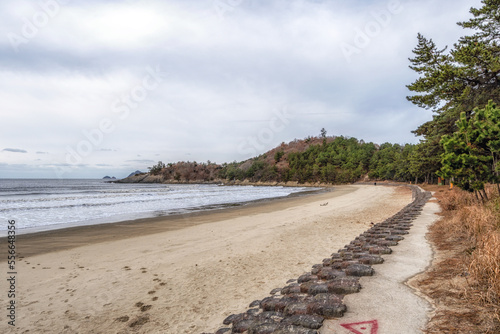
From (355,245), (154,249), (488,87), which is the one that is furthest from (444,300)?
(488,87)

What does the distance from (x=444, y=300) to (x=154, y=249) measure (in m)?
7.80

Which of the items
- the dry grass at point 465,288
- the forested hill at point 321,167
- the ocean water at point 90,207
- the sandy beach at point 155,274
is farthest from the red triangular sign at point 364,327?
the forested hill at point 321,167

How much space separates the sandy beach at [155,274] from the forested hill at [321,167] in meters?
48.4

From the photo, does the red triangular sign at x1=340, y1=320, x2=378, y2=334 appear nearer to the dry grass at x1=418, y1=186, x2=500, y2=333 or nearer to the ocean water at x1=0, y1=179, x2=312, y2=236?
the dry grass at x1=418, y1=186, x2=500, y2=333

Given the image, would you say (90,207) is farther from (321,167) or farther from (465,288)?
(321,167)

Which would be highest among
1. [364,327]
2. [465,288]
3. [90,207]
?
[465,288]

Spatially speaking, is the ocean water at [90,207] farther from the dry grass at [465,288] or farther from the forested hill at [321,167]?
the forested hill at [321,167]

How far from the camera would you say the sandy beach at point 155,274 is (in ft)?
14.4

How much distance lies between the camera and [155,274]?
6465mm

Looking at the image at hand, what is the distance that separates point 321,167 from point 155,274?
116662 mm

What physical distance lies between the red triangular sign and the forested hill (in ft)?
174

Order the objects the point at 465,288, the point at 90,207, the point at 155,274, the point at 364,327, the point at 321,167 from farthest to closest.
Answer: the point at 321,167
the point at 90,207
the point at 155,274
the point at 465,288
the point at 364,327

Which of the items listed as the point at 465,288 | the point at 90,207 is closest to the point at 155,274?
the point at 465,288

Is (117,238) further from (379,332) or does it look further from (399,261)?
(379,332)
